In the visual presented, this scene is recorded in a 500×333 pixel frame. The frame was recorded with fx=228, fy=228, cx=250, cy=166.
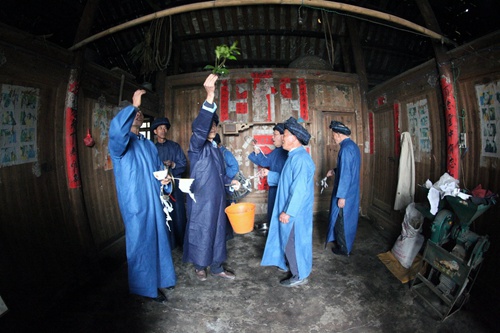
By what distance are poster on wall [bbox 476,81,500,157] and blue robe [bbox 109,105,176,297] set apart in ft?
13.2

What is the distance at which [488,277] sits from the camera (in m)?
2.73

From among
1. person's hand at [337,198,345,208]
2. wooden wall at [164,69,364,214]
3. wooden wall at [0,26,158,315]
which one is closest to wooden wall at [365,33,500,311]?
wooden wall at [164,69,364,214]

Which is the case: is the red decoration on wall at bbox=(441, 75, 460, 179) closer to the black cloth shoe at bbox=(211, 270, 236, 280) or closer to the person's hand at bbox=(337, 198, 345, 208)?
the person's hand at bbox=(337, 198, 345, 208)

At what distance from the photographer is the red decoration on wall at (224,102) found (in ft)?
18.5

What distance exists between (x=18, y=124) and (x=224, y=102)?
12.7ft

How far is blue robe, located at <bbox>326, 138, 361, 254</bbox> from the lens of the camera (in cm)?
358

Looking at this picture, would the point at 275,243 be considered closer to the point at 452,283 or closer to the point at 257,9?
Result: the point at 452,283

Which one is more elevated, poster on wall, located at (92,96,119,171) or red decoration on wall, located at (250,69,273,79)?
red decoration on wall, located at (250,69,273,79)

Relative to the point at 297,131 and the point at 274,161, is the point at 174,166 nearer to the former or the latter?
the point at 274,161

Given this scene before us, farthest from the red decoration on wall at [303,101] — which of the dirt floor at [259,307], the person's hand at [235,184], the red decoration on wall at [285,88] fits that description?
the dirt floor at [259,307]

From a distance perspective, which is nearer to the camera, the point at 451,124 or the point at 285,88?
the point at 451,124

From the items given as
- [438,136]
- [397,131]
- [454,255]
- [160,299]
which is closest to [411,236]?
[454,255]

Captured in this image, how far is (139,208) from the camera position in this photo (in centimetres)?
244

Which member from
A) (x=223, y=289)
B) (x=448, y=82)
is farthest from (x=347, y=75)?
(x=223, y=289)
